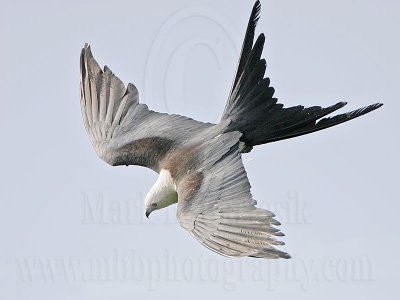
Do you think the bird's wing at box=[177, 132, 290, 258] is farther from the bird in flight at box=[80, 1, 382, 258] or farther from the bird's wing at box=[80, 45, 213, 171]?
the bird's wing at box=[80, 45, 213, 171]

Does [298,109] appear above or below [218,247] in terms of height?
above

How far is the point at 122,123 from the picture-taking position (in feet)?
42.3

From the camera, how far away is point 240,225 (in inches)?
386

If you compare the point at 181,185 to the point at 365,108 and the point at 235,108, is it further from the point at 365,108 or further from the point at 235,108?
the point at 365,108

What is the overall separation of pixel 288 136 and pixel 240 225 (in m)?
2.10

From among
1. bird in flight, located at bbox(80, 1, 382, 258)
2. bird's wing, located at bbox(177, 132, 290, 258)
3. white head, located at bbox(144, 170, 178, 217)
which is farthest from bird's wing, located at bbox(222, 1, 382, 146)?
white head, located at bbox(144, 170, 178, 217)

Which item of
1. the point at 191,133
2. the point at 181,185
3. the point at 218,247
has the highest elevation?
the point at 191,133

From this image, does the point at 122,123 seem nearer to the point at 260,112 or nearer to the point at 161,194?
the point at 161,194

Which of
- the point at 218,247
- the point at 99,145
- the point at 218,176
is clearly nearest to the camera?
the point at 218,247

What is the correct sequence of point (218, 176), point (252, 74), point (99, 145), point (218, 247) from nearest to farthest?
point (218, 247)
point (218, 176)
point (252, 74)
point (99, 145)

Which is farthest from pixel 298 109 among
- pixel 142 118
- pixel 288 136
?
pixel 142 118

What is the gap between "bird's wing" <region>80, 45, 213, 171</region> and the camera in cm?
1225

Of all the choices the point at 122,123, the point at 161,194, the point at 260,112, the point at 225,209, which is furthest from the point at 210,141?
the point at 122,123

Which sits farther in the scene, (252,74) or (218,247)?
(252,74)
